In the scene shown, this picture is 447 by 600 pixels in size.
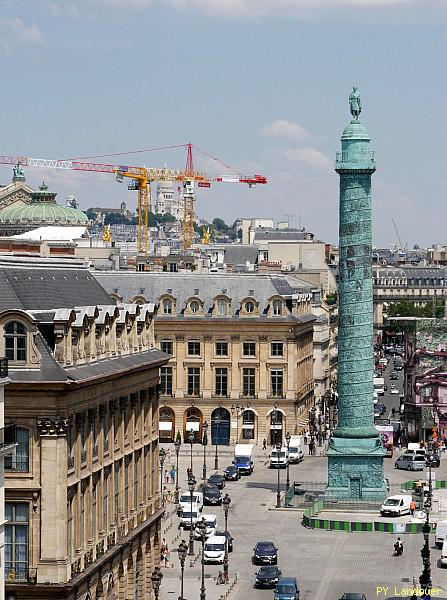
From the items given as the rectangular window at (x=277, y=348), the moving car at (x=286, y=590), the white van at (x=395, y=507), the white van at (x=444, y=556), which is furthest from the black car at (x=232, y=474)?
the moving car at (x=286, y=590)

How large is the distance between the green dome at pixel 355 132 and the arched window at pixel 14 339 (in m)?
55.2

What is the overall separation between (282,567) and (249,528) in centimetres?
1388

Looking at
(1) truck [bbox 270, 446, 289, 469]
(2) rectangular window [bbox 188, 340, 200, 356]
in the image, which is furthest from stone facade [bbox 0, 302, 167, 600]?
(2) rectangular window [bbox 188, 340, 200, 356]

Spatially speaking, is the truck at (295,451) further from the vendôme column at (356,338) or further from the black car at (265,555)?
the black car at (265,555)

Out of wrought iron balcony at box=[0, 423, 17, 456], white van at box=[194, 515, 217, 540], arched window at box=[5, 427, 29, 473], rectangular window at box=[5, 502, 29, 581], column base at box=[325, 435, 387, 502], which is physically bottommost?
white van at box=[194, 515, 217, 540]

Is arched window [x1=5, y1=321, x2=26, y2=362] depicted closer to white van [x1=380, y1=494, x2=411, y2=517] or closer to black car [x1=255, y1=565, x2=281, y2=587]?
black car [x1=255, y1=565, x2=281, y2=587]

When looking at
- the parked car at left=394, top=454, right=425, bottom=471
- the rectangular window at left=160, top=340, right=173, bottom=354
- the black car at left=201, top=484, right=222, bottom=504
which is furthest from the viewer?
the rectangular window at left=160, top=340, right=173, bottom=354

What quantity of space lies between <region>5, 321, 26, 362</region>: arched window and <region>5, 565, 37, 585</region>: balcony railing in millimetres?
6553

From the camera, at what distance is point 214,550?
318 feet

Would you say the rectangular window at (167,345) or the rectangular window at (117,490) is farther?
the rectangular window at (167,345)

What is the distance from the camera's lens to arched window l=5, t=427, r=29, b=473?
65625 mm

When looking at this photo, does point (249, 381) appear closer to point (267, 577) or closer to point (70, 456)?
point (267, 577)

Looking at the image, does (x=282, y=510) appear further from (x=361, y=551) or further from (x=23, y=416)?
(x=23, y=416)

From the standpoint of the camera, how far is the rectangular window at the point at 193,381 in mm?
155875
